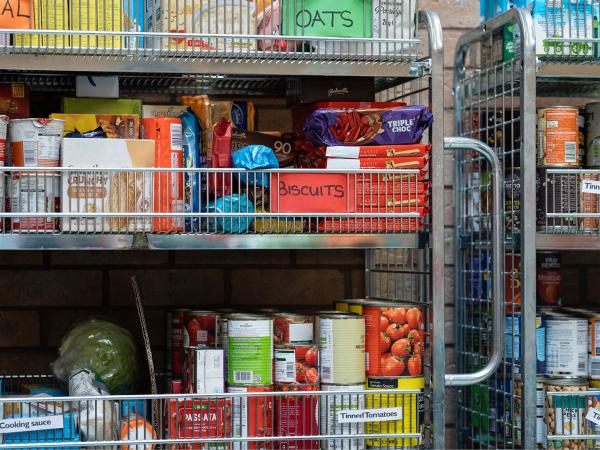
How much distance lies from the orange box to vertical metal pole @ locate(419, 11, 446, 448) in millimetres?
588

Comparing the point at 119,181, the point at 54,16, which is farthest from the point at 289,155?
the point at 54,16

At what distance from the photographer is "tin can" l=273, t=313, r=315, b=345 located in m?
2.37

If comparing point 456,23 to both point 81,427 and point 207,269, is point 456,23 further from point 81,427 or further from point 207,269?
point 81,427

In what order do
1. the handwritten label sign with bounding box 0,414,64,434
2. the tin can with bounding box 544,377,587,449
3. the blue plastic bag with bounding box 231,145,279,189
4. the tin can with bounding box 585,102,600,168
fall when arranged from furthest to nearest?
the tin can with bounding box 585,102,600,168 < the tin can with bounding box 544,377,587,449 < the blue plastic bag with bounding box 231,145,279,189 < the handwritten label sign with bounding box 0,414,64,434

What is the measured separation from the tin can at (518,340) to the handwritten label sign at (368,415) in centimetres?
41

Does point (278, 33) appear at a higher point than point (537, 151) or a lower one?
higher

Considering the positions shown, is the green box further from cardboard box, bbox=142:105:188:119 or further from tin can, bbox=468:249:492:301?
tin can, bbox=468:249:492:301

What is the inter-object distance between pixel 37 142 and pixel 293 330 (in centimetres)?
73

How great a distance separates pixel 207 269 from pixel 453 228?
0.75 metres

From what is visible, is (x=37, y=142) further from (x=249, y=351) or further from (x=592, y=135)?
(x=592, y=135)

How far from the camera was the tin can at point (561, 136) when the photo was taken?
260cm

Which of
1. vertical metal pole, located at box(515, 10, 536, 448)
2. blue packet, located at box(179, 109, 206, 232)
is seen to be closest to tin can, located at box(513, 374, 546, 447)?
vertical metal pole, located at box(515, 10, 536, 448)

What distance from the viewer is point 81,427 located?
2.23 m

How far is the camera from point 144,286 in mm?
2934
